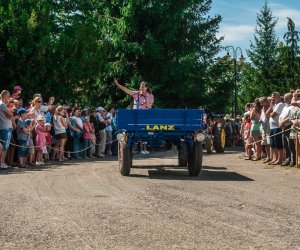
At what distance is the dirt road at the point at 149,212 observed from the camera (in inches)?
267

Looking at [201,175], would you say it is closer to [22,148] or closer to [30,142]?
[22,148]

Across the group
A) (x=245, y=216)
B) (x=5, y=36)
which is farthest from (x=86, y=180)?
(x=5, y=36)

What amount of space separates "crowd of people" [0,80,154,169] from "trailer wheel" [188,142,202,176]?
8.53 feet

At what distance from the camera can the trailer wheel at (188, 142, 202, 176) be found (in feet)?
48.6

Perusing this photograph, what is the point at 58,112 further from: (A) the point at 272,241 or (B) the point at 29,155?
(A) the point at 272,241

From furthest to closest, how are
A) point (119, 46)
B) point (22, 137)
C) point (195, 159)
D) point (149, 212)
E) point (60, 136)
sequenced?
point (119, 46), point (60, 136), point (22, 137), point (195, 159), point (149, 212)

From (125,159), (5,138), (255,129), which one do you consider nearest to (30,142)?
(5,138)

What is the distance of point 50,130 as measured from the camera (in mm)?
21656

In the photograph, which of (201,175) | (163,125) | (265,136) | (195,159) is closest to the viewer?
(195,159)

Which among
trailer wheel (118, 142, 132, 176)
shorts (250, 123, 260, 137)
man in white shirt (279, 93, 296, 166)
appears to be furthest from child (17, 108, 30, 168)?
shorts (250, 123, 260, 137)

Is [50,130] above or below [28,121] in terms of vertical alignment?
below

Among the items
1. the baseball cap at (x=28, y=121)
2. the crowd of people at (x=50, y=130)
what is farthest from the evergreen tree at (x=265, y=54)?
the baseball cap at (x=28, y=121)

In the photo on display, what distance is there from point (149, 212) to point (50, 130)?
13.3 metres

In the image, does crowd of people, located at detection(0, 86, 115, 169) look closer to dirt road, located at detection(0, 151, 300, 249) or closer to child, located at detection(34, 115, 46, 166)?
child, located at detection(34, 115, 46, 166)
